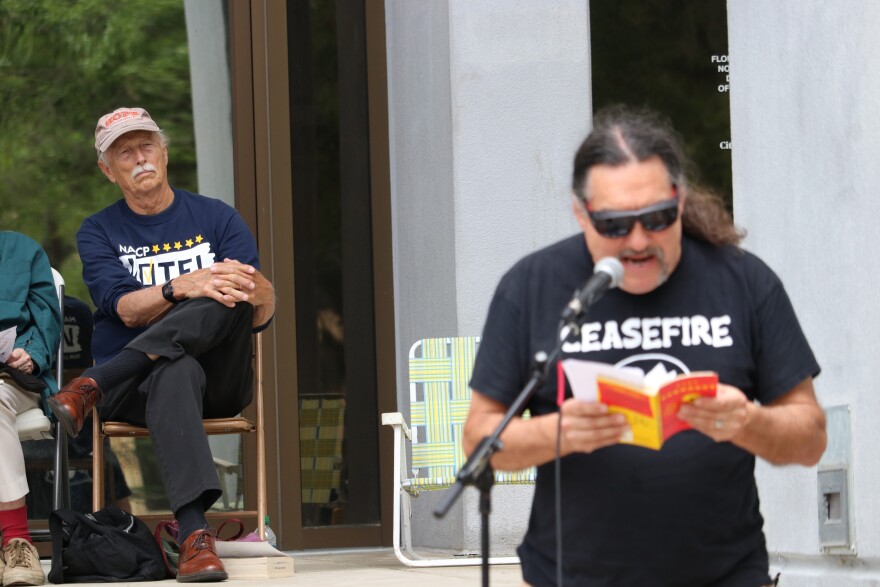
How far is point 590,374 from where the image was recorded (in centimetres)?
224

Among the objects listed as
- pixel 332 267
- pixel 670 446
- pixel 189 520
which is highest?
pixel 332 267

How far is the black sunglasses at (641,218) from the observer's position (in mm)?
2404

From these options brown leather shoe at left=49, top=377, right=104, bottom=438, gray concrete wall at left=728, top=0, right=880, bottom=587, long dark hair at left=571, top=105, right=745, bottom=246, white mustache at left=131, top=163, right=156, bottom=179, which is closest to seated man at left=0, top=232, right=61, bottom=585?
brown leather shoe at left=49, top=377, right=104, bottom=438

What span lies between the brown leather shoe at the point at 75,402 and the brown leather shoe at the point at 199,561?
1.82 ft

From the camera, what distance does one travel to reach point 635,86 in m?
6.95

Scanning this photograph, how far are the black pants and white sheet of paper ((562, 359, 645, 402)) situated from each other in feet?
8.72

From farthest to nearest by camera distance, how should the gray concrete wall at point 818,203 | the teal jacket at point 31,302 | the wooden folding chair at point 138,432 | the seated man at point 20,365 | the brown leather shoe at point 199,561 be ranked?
1. the teal jacket at point 31,302
2. the wooden folding chair at point 138,432
3. the seated man at point 20,365
4. the brown leather shoe at point 199,561
5. the gray concrete wall at point 818,203

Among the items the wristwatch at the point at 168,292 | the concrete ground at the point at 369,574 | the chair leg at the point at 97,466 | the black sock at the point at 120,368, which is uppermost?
the wristwatch at the point at 168,292

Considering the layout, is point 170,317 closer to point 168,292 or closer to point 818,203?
point 168,292

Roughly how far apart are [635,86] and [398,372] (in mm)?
1839

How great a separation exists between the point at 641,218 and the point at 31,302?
361 centimetres

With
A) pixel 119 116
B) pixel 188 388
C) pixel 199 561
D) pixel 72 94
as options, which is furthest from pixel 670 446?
pixel 72 94

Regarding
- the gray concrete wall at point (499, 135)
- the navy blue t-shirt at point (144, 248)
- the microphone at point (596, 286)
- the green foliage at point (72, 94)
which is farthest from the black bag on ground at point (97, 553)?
the microphone at point (596, 286)

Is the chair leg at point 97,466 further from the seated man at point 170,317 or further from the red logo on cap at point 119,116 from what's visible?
the red logo on cap at point 119,116
